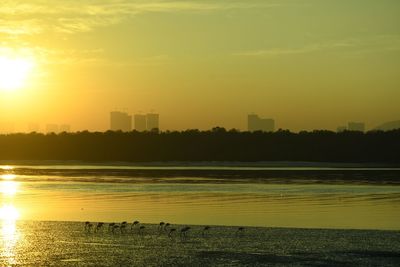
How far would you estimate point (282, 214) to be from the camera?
3641 cm

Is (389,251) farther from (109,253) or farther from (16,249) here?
(16,249)

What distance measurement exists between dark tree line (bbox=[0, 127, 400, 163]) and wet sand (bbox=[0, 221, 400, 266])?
10556 centimetres

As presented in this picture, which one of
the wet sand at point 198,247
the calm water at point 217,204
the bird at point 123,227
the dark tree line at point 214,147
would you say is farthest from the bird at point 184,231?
the dark tree line at point 214,147

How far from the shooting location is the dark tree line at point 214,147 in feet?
460

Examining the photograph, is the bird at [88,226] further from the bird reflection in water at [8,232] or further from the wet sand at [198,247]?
the bird reflection in water at [8,232]

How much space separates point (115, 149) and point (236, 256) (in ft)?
462

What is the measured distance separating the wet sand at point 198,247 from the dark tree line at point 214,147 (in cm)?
10556

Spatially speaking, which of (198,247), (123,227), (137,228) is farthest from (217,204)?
(198,247)

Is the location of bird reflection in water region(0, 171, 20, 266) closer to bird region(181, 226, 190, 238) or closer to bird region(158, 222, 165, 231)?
bird region(158, 222, 165, 231)

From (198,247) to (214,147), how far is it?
12743 cm

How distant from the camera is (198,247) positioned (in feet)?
84.4

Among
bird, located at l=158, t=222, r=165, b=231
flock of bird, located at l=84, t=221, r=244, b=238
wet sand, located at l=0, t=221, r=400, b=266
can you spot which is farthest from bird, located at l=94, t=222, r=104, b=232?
bird, located at l=158, t=222, r=165, b=231

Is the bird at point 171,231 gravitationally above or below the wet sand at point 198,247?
above

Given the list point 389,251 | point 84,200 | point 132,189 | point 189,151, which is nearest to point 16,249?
point 389,251
